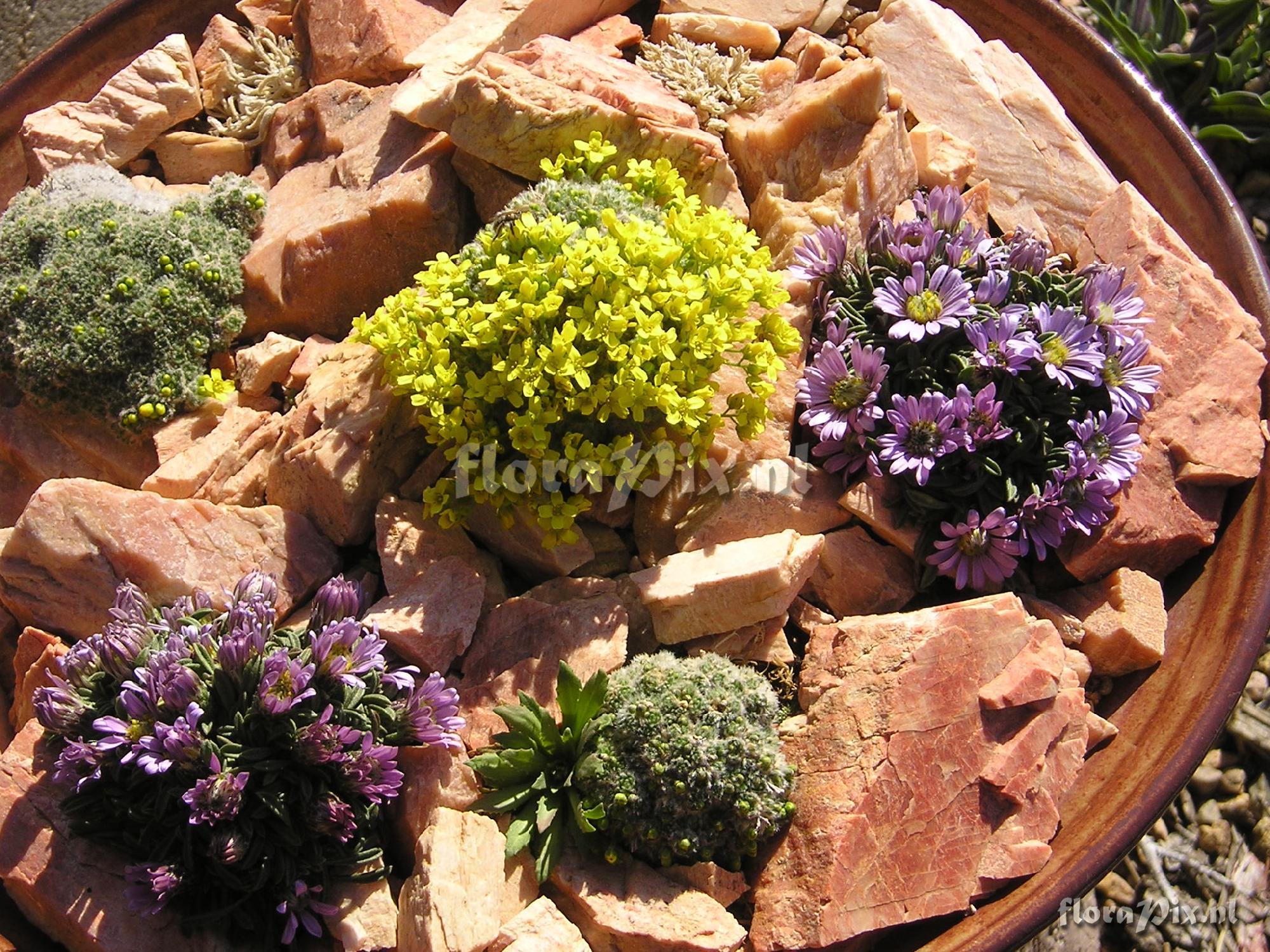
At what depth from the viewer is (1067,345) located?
4.08m

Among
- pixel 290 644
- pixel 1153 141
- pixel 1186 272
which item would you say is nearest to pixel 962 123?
pixel 1153 141

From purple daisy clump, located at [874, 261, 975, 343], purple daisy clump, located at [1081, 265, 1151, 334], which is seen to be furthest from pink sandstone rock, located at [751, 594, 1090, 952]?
purple daisy clump, located at [1081, 265, 1151, 334]

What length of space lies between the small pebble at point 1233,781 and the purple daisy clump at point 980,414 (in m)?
2.46

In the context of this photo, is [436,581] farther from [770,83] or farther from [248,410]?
[770,83]

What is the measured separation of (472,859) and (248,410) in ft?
6.85

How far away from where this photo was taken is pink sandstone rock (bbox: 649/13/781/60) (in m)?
5.18

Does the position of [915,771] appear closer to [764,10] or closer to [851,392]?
[851,392]

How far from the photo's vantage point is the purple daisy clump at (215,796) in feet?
10.3

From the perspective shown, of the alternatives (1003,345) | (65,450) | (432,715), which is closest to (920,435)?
(1003,345)

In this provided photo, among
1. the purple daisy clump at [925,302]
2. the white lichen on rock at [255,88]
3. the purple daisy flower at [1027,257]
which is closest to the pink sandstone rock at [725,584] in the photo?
the purple daisy clump at [925,302]

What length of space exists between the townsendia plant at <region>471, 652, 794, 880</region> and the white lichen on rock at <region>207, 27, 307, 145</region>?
329 centimetres

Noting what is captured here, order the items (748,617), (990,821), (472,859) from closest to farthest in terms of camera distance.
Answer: (472,859)
(990,821)
(748,617)

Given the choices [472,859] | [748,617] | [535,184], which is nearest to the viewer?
[472,859]

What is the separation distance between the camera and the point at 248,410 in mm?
4473
